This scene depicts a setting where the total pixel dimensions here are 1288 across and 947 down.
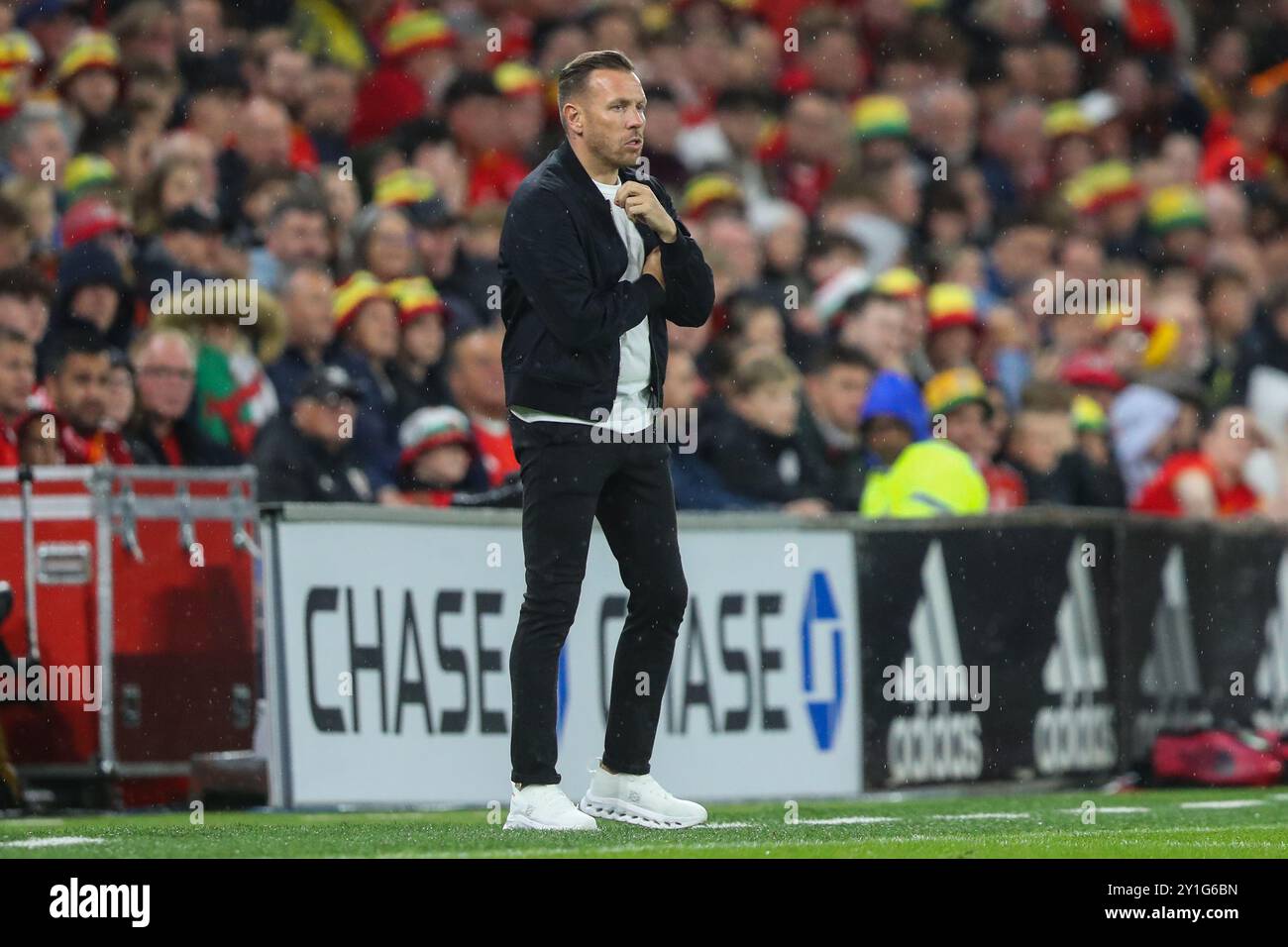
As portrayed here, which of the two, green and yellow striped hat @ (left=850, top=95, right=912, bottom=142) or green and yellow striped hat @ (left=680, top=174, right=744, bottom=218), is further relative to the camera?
green and yellow striped hat @ (left=850, top=95, right=912, bottom=142)

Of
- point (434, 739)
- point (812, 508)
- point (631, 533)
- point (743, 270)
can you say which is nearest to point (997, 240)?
point (743, 270)

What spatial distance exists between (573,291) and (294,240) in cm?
531

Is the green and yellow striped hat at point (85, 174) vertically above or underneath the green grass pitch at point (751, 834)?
above

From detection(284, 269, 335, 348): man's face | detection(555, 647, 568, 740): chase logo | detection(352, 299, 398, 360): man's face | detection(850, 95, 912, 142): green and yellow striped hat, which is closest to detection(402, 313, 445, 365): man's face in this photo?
detection(352, 299, 398, 360): man's face

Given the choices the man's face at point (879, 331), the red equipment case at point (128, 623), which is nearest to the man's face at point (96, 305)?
the red equipment case at point (128, 623)

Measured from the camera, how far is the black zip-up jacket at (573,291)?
795 centimetres

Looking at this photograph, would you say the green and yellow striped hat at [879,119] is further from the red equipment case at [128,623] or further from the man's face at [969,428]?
Answer: the red equipment case at [128,623]

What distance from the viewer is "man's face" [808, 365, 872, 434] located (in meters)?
13.6

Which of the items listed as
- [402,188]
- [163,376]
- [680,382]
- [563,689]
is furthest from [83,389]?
[402,188]

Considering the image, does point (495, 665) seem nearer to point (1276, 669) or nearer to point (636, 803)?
point (636, 803)

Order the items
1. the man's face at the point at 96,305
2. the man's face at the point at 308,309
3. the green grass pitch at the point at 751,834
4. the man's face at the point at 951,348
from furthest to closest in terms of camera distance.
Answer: the man's face at the point at 951,348
the man's face at the point at 308,309
the man's face at the point at 96,305
the green grass pitch at the point at 751,834

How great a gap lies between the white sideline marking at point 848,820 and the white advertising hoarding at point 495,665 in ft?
4.54

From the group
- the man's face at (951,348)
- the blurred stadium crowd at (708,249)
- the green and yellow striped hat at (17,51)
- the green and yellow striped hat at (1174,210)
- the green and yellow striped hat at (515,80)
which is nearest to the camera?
the blurred stadium crowd at (708,249)

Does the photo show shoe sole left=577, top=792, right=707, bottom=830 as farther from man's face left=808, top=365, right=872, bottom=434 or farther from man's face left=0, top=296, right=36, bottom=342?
man's face left=808, top=365, right=872, bottom=434
